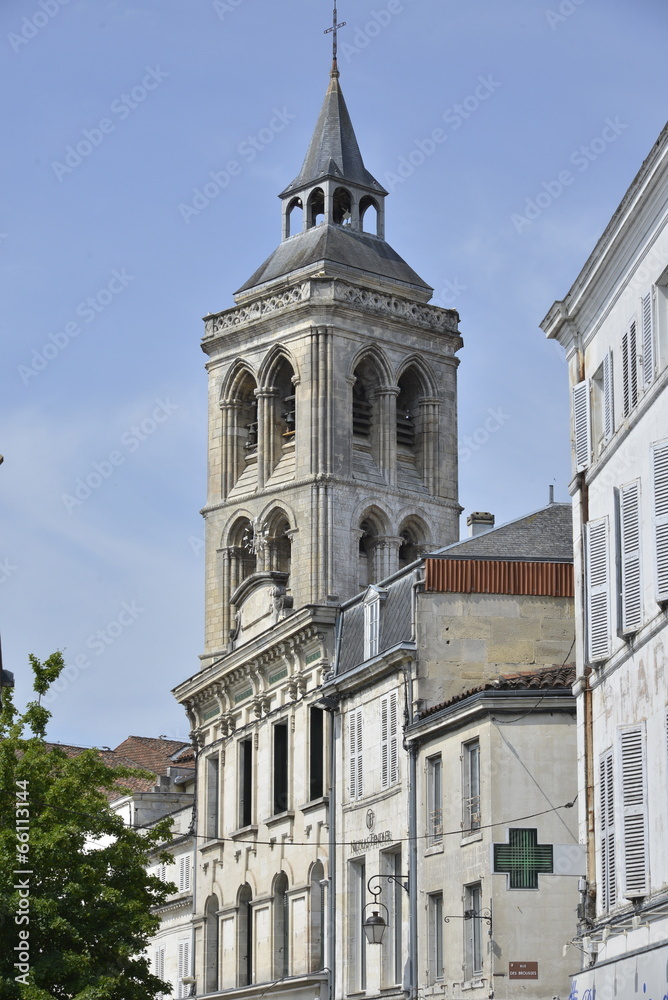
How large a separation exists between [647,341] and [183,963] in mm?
37615

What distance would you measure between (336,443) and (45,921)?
35091 mm

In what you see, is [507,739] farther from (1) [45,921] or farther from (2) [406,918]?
(1) [45,921]

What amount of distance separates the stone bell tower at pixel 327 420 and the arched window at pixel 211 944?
14.7 meters

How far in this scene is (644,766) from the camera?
25188mm

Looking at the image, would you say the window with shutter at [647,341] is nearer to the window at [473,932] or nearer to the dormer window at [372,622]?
the window at [473,932]

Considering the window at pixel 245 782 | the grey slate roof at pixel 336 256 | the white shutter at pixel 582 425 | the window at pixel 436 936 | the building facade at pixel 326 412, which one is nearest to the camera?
the white shutter at pixel 582 425

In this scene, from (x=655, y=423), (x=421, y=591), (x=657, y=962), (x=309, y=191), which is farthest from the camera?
(x=309, y=191)

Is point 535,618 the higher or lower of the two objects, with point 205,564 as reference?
lower

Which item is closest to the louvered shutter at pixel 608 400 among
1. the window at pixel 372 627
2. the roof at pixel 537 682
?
the roof at pixel 537 682

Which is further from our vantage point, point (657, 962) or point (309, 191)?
point (309, 191)

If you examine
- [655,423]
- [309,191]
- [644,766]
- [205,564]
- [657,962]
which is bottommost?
[657,962]

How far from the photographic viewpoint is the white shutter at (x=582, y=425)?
2933cm

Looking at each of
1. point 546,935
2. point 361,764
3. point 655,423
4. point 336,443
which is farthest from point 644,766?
point 336,443

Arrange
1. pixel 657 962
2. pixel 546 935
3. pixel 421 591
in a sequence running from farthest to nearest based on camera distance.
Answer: pixel 421 591 < pixel 546 935 < pixel 657 962
